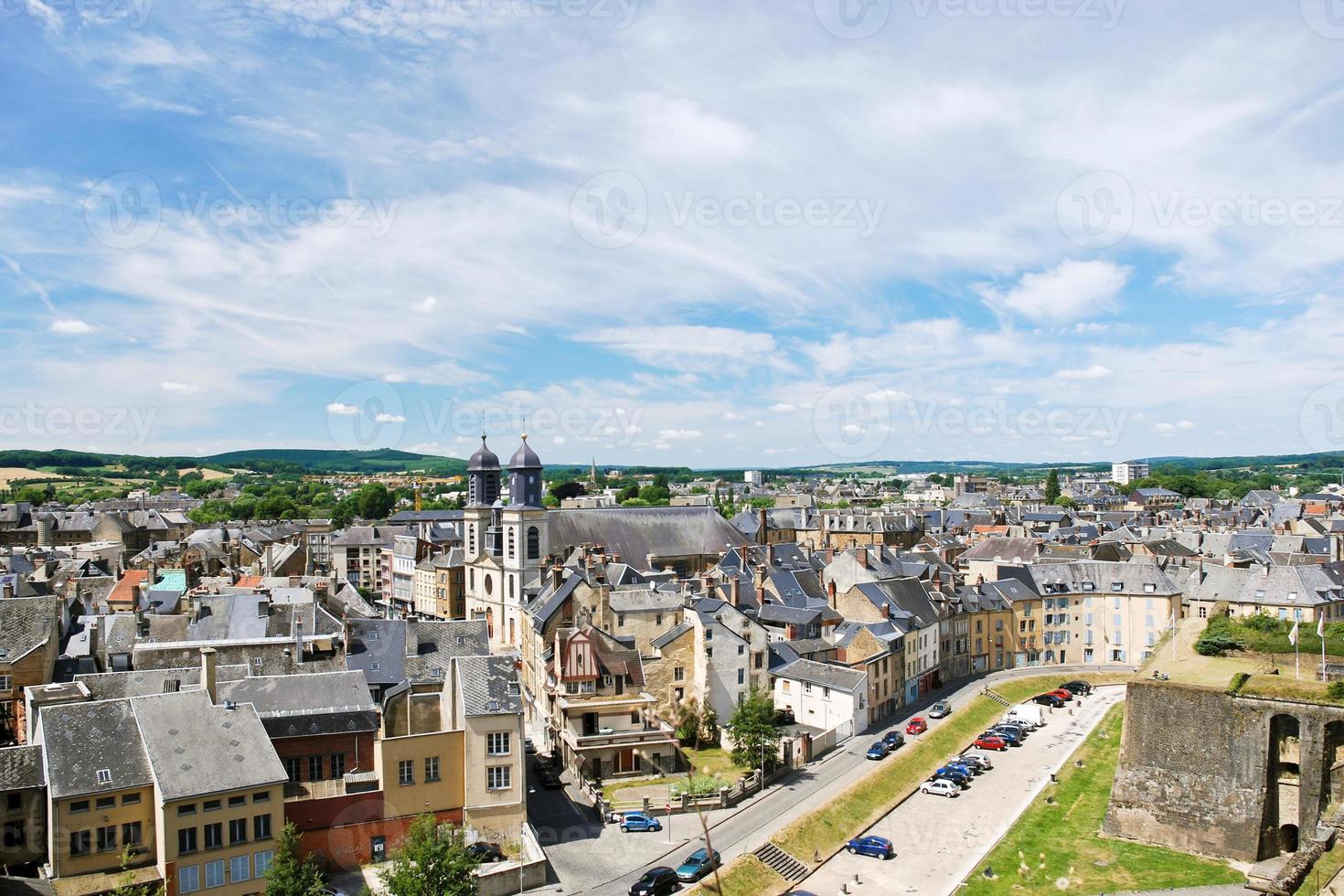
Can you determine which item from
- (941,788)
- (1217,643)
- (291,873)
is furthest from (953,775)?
(291,873)

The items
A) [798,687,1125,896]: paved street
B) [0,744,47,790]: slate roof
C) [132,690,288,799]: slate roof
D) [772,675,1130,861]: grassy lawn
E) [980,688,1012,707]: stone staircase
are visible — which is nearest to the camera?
[0,744,47,790]: slate roof

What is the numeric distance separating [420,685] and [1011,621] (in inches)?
1961

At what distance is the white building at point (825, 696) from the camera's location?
170 ft

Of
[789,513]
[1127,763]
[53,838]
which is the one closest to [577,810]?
[53,838]

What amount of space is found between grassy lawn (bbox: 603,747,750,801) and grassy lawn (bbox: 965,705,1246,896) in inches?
477

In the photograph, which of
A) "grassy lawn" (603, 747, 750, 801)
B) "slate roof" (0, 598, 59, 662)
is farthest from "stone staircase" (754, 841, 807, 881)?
"slate roof" (0, 598, 59, 662)

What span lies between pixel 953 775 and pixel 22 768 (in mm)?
40229

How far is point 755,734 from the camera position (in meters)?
43.6

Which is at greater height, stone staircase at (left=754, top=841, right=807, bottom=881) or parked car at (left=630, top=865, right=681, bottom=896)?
parked car at (left=630, top=865, right=681, bottom=896)

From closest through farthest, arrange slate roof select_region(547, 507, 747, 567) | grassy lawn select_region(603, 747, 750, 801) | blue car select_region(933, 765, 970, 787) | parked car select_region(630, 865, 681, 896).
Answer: parked car select_region(630, 865, 681, 896)
grassy lawn select_region(603, 747, 750, 801)
blue car select_region(933, 765, 970, 787)
slate roof select_region(547, 507, 747, 567)

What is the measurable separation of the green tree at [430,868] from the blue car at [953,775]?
26422 mm

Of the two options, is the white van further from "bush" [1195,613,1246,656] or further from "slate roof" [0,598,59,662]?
"slate roof" [0,598,59,662]

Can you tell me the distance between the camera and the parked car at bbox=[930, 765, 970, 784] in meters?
46.6

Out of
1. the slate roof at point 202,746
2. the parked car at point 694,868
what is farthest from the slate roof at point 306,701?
the parked car at point 694,868
